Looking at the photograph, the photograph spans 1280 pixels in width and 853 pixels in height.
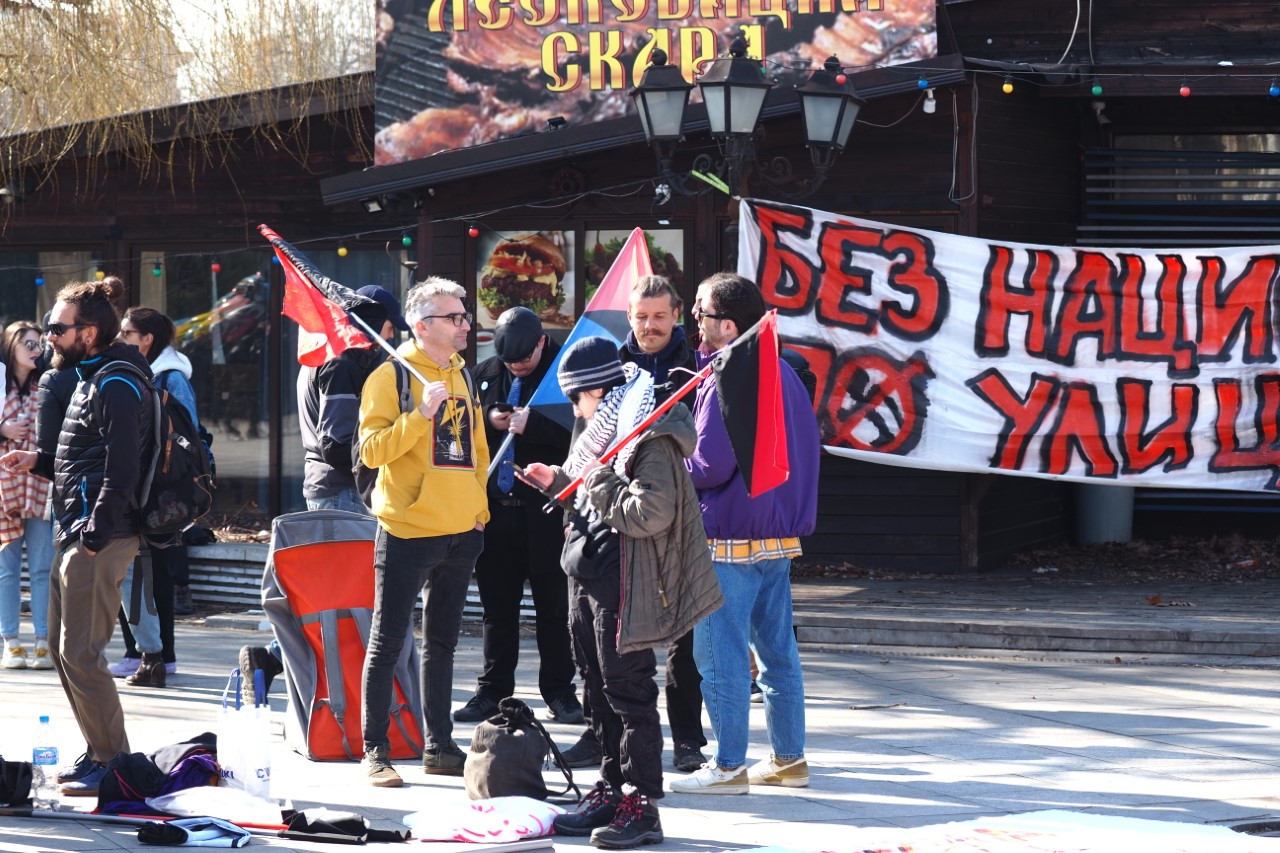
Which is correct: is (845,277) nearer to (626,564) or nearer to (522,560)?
(522,560)

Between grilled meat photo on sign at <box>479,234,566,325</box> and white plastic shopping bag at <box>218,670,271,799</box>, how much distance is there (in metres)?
7.30

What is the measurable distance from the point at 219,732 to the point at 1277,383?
826 centimetres

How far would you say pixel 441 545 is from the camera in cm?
688

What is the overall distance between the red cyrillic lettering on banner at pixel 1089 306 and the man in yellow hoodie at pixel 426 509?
20.2ft

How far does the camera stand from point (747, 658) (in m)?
6.76

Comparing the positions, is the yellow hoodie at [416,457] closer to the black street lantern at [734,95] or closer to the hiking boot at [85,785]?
the hiking boot at [85,785]

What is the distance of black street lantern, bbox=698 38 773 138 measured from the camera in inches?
406

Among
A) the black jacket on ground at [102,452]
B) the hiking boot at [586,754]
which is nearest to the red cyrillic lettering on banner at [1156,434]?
the hiking boot at [586,754]

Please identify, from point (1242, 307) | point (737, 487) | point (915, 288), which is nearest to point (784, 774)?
point (737, 487)

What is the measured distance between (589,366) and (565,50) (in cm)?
809

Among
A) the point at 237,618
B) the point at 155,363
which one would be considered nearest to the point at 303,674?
the point at 155,363

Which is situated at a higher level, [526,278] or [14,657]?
[526,278]

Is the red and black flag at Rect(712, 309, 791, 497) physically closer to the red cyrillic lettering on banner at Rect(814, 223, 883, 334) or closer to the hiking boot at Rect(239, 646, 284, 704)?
the hiking boot at Rect(239, 646, 284, 704)

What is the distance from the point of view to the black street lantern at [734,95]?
1030cm
